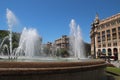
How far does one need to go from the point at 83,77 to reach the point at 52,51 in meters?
77.6

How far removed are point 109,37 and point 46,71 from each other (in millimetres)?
81985

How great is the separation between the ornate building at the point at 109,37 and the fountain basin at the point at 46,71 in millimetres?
68439

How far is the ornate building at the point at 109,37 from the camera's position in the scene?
286 feet

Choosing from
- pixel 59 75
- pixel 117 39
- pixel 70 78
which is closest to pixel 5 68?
pixel 59 75

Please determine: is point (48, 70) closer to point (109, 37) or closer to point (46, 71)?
point (46, 71)

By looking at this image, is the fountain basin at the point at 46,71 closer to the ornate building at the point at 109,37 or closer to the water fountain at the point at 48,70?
the water fountain at the point at 48,70

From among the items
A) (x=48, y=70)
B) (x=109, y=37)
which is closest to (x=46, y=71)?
(x=48, y=70)

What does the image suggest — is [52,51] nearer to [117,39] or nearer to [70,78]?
[117,39]

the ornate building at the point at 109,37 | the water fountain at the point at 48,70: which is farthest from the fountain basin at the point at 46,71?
the ornate building at the point at 109,37

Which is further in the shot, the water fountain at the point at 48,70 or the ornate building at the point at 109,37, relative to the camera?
the ornate building at the point at 109,37

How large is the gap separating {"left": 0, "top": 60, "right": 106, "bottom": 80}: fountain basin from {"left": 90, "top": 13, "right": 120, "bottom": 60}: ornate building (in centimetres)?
6844

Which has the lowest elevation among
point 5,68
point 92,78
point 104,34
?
point 92,78

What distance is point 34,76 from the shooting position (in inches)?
514

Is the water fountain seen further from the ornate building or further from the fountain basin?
the ornate building
